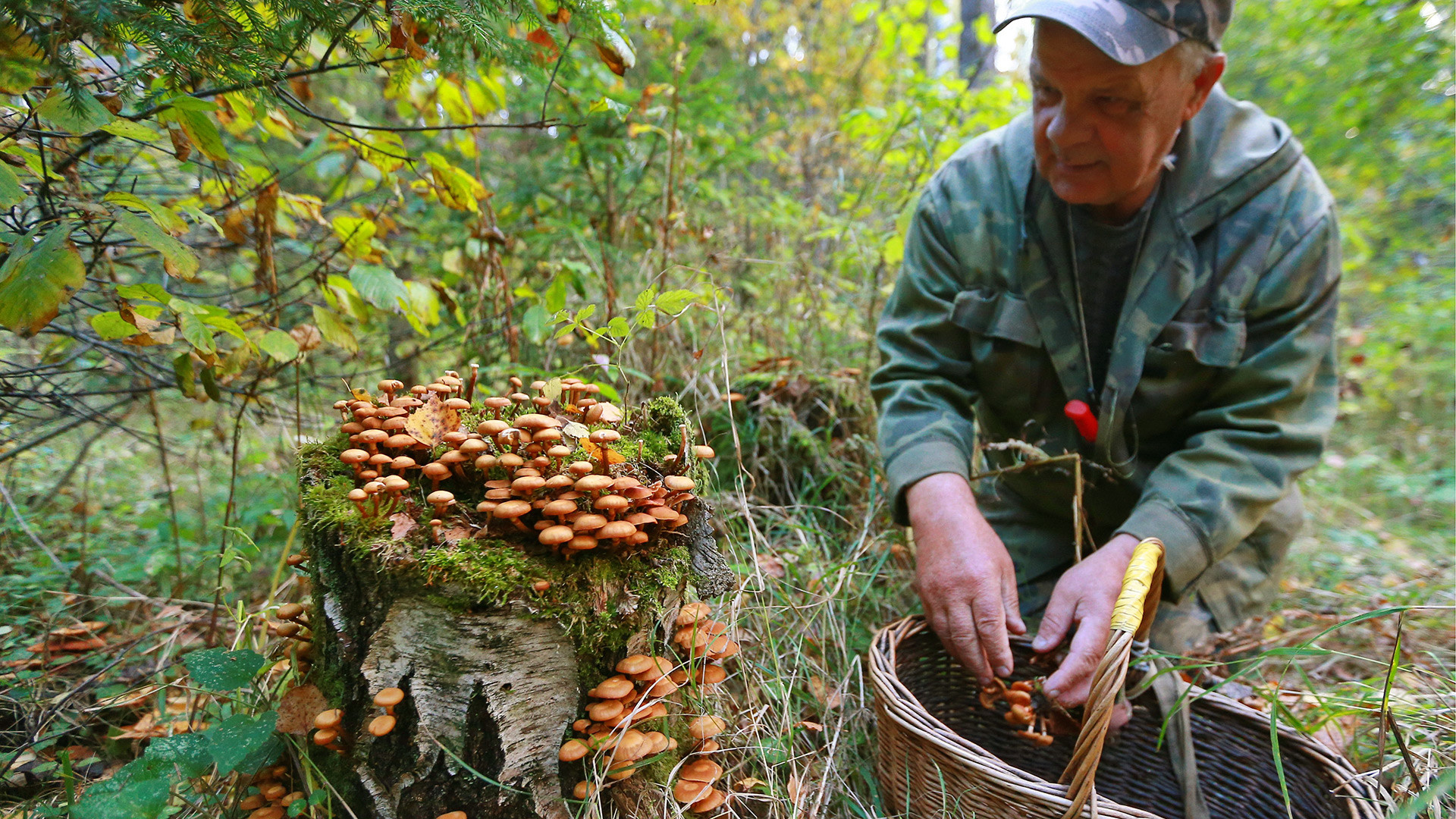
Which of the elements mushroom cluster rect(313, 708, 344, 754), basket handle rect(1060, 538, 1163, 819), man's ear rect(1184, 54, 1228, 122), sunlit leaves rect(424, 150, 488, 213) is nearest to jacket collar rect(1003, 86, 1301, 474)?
man's ear rect(1184, 54, 1228, 122)

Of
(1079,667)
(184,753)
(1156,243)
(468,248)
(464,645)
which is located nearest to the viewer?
(464,645)

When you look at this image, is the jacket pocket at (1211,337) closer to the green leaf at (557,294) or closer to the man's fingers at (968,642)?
the man's fingers at (968,642)

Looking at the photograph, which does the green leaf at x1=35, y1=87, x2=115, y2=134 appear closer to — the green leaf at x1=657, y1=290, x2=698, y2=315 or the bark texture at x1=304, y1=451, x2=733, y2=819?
Result: the bark texture at x1=304, y1=451, x2=733, y2=819

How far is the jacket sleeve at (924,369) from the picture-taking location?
7.63 feet

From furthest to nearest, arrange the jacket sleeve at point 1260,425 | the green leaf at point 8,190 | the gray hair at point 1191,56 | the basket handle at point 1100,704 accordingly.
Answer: the jacket sleeve at point 1260,425 < the gray hair at point 1191,56 < the basket handle at point 1100,704 < the green leaf at point 8,190

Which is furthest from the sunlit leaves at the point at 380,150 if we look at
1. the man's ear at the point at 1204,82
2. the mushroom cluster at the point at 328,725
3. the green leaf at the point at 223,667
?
the man's ear at the point at 1204,82

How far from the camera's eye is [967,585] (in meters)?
1.93

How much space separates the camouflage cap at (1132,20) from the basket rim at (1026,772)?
1658 millimetres

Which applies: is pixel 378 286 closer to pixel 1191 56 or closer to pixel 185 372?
pixel 185 372

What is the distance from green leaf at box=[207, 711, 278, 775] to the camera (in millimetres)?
1457

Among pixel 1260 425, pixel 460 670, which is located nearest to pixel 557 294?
pixel 460 670

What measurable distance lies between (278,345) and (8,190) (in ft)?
2.59

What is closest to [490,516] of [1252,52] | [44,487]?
[44,487]

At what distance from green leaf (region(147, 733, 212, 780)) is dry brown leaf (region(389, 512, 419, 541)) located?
624mm
